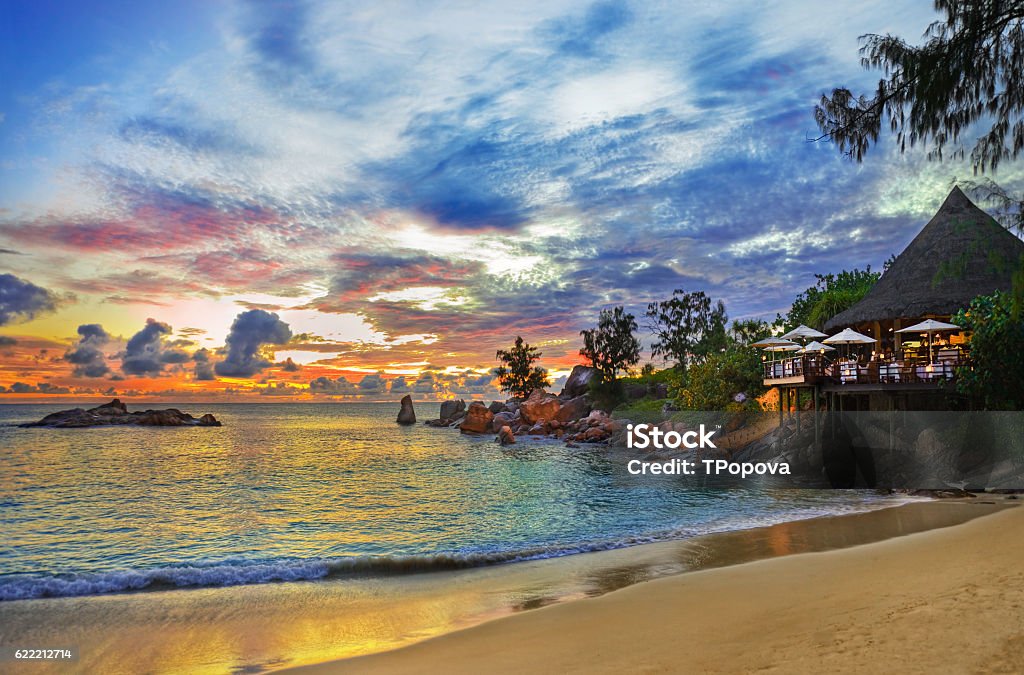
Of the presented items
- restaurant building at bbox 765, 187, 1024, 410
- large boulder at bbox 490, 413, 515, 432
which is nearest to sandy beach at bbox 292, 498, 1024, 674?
restaurant building at bbox 765, 187, 1024, 410

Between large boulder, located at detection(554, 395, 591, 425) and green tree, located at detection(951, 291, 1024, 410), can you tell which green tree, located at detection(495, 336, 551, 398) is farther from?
green tree, located at detection(951, 291, 1024, 410)

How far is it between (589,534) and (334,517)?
998cm

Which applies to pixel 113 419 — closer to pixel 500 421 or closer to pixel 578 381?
pixel 500 421

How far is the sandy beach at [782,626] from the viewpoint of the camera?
6000 mm

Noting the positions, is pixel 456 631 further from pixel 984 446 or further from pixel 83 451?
pixel 83 451

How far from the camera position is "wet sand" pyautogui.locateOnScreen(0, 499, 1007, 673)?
7.89m

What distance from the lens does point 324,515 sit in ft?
77.0

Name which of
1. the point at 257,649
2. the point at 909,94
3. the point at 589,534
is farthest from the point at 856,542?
the point at 257,649

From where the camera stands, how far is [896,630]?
260 inches

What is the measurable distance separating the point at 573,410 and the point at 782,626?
63990 millimetres

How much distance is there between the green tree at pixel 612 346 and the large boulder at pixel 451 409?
2650cm

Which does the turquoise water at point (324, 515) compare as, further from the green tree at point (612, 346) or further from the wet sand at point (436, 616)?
the green tree at point (612, 346)

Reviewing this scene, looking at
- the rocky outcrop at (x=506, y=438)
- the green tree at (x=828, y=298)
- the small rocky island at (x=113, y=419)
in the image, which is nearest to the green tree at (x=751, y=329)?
the green tree at (x=828, y=298)

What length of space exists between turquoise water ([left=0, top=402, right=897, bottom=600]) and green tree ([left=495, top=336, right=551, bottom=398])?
4835cm
